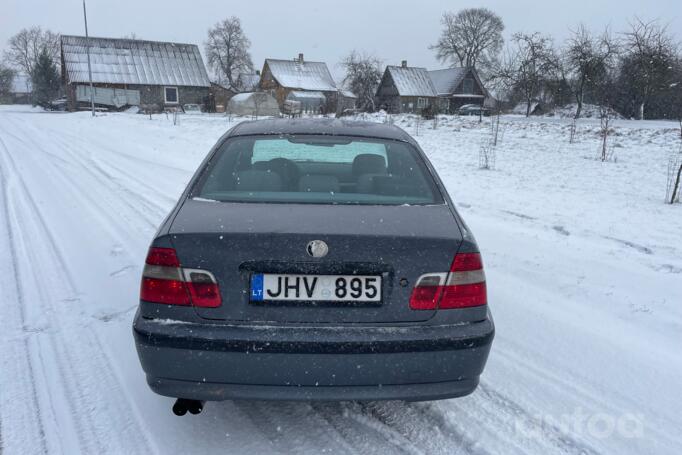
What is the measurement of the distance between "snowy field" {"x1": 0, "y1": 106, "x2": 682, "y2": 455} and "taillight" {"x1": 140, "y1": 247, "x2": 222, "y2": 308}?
29.1 inches

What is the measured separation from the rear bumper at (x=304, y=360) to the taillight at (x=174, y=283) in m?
0.10

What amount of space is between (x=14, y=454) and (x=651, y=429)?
3.04 meters

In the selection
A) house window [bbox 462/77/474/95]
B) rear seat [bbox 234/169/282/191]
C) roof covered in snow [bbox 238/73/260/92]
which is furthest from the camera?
roof covered in snow [bbox 238/73/260/92]

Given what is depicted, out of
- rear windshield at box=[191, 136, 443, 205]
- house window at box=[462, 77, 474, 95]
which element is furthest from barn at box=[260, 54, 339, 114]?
rear windshield at box=[191, 136, 443, 205]

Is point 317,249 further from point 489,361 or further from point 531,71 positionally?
point 531,71

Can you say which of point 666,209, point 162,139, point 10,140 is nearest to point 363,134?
→ point 666,209

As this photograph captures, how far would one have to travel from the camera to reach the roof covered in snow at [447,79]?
187 ft

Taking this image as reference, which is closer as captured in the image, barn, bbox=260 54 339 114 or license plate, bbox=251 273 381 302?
license plate, bbox=251 273 381 302

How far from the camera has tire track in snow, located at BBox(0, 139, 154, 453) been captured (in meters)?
2.42

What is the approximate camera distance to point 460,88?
57.2 metres

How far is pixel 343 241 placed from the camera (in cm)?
216

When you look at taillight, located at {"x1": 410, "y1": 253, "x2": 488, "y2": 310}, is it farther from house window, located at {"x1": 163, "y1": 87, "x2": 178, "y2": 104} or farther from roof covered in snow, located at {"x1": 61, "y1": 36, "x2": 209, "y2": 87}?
house window, located at {"x1": 163, "y1": 87, "x2": 178, "y2": 104}

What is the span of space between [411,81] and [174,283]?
57.4 metres

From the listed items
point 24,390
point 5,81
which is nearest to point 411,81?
point 24,390
